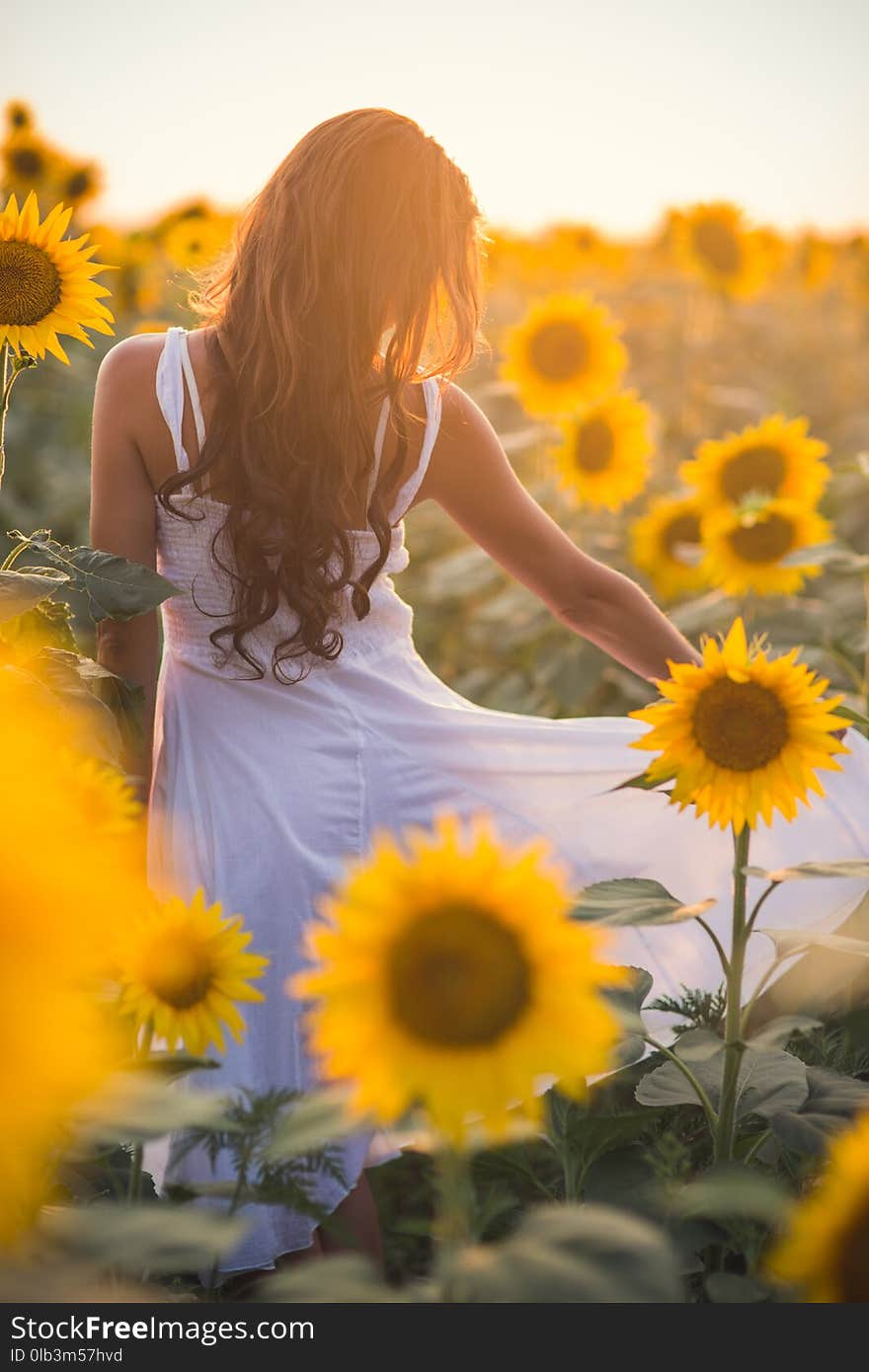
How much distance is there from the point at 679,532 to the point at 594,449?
0.30m

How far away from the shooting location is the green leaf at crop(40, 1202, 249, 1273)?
0.58 metres

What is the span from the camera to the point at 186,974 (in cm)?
94

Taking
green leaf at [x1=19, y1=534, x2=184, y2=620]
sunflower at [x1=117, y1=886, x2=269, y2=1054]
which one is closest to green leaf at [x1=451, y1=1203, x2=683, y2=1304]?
sunflower at [x1=117, y1=886, x2=269, y2=1054]

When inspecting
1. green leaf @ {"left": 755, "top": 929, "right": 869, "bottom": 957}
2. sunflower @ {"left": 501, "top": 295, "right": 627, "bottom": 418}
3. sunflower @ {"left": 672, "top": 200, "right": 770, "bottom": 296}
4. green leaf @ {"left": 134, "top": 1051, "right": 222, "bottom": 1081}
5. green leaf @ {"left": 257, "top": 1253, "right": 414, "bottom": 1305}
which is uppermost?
sunflower @ {"left": 672, "top": 200, "right": 770, "bottom": 296}

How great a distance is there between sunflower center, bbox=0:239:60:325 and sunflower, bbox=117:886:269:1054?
2.11 ft

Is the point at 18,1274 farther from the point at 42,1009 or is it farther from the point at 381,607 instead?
the point at 381,607

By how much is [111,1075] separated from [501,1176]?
83 centimetres

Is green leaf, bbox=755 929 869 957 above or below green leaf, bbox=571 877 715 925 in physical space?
below

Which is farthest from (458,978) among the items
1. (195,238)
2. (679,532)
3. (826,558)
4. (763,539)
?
(195,238)

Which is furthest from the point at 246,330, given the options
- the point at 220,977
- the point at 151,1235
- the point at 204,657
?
the point at 151,1235

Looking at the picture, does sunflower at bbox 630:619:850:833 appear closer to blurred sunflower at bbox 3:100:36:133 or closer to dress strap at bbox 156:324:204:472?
dress strap at bbox 156:324:204:472

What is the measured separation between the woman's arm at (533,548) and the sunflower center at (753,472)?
3.57 ft

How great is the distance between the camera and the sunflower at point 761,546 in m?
2.58

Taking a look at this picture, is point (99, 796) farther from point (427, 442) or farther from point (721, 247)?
point (721, 247)
